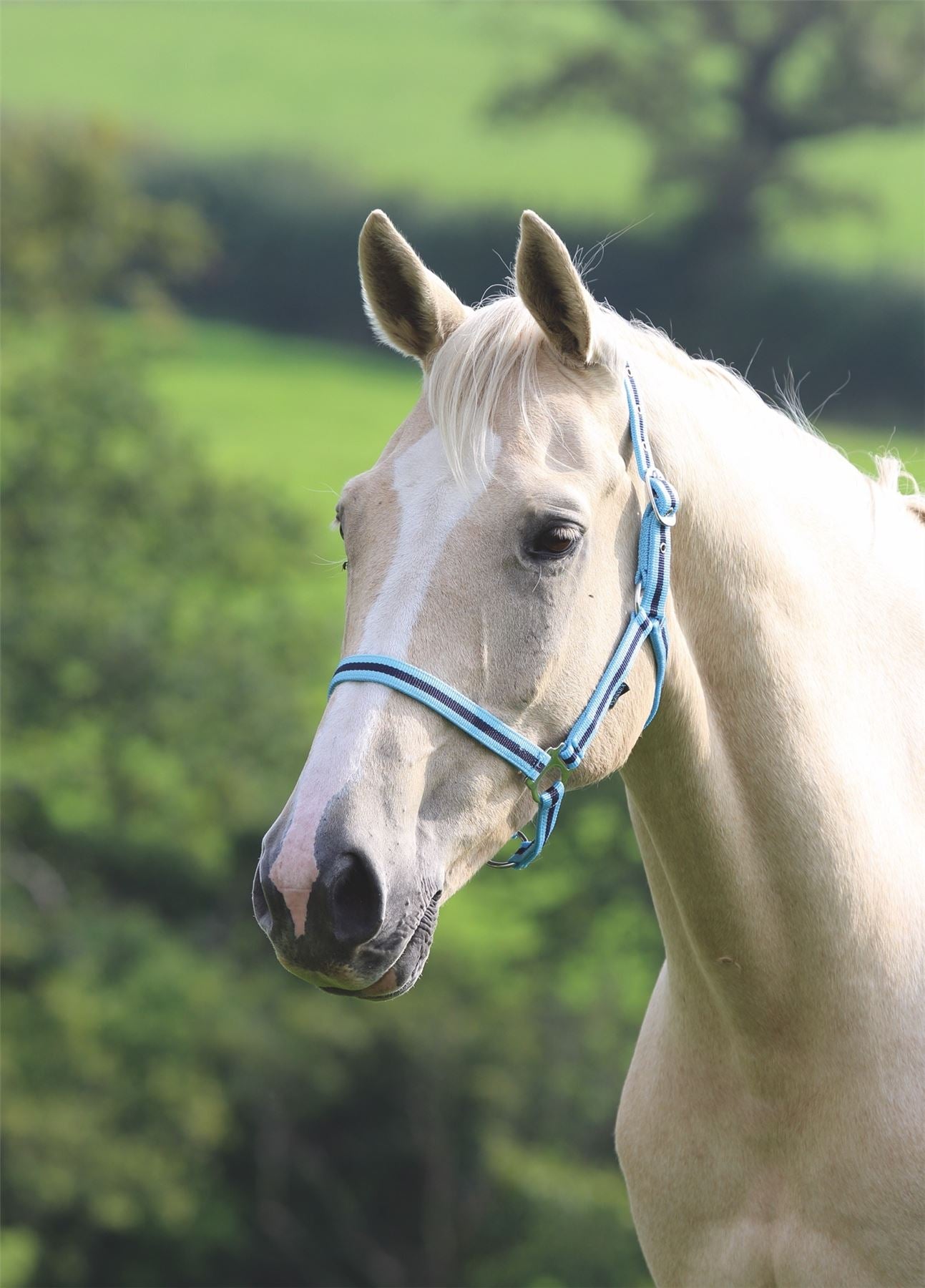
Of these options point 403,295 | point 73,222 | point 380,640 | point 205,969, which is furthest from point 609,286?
point 380,640

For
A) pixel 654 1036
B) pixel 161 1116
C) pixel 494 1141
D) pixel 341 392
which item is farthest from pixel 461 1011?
pixel 654 1036

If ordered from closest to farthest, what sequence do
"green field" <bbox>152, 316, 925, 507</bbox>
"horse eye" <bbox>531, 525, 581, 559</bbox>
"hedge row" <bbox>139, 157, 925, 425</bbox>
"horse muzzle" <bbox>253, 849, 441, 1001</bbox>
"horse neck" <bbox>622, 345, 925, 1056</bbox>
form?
1. "horse muzzle" <bbox>253, 849, 441, 1001</bbox>
2. "horse eye" <bbox>531, 525, 581, 559</bbox>
3. "horse neck" <bbox>622, 345, 925, 1056</bbox>
4. "hedge row" <bbox>139, 157, 925, 425</bbox>
5. "green field" <bbox>152, 316, 925, 507</bbox>

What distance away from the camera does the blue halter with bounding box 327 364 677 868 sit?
7.13 ft

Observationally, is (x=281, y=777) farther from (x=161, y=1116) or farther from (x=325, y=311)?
(x=325, y=311)

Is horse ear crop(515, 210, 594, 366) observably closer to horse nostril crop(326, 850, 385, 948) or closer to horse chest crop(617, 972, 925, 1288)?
horse nostril crop(326, 850, 385, 948)

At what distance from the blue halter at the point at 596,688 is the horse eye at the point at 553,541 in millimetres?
195

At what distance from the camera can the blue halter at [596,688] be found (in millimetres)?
2174

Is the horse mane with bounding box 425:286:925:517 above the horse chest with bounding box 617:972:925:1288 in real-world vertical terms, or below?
above

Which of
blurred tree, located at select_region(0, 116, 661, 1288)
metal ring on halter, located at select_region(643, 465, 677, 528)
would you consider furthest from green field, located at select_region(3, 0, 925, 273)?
metal ring on halter, located at select_region(643, 465, 677, 528)

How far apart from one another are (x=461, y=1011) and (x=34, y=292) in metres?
14.1

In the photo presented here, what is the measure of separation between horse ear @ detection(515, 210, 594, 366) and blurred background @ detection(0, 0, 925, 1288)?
10.8m

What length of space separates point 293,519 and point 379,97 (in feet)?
41.3

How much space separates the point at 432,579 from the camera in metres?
2.21

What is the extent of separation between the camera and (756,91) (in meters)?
24.9
